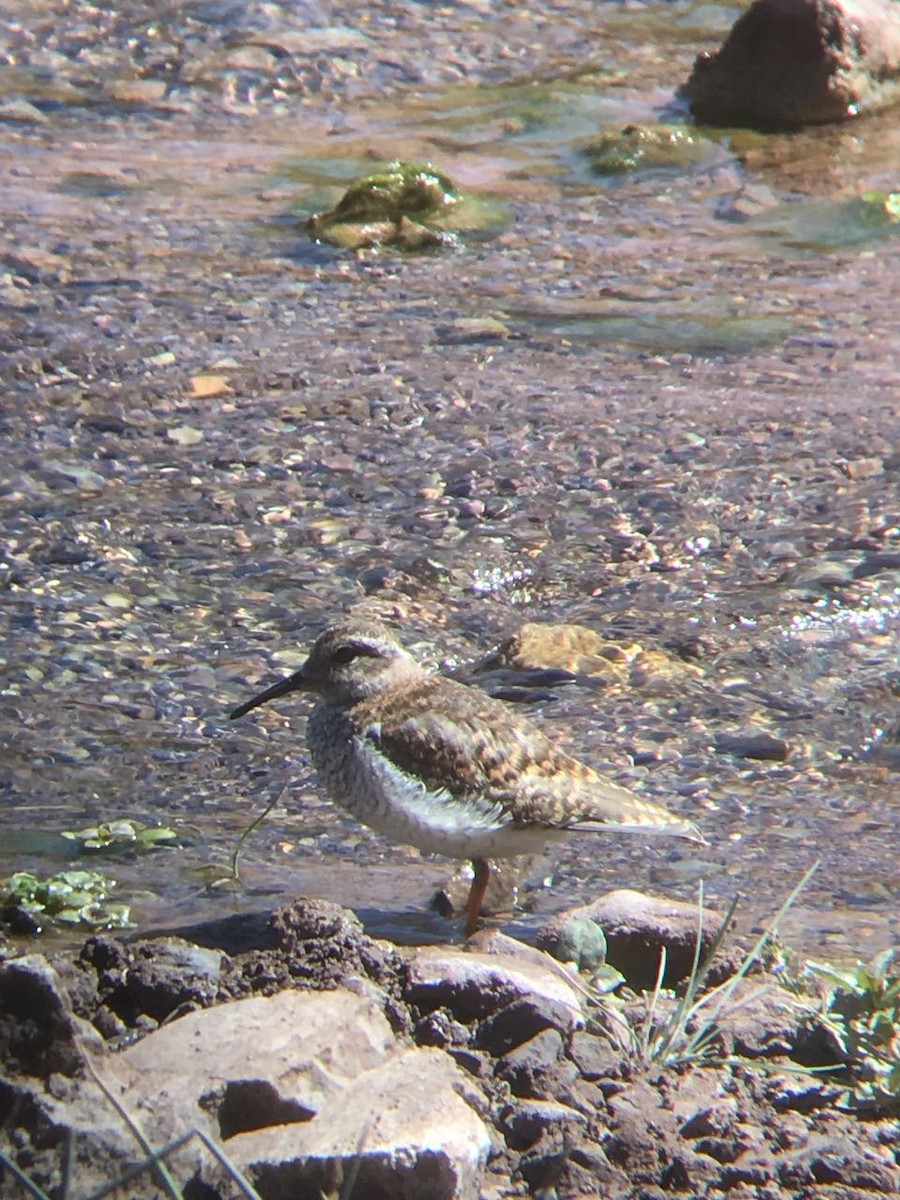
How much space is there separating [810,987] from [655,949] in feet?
1.48

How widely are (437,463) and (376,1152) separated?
19.2ft

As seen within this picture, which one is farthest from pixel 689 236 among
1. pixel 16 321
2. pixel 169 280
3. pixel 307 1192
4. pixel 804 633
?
pixel 307 1192

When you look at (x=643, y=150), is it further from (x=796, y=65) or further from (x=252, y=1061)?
(x=252, y=1061)

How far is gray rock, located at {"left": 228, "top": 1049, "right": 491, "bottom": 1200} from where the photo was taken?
12.0ft

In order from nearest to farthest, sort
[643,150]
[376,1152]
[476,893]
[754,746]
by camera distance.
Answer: [376,1152] → [476,893] → [754,746] → [643,150]

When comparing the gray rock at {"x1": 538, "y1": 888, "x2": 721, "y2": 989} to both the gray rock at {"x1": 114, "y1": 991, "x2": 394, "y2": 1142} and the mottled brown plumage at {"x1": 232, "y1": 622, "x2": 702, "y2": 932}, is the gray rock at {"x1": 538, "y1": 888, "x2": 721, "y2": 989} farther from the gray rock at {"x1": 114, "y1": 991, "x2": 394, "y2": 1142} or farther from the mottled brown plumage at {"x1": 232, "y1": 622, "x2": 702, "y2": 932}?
the gray rock at {"x1": 114, "y1": 991, "x2": 394, "y2": 1142}

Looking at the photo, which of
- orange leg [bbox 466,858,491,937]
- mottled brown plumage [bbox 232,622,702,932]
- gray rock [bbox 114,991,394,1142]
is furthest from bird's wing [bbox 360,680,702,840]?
gray rock [bbox 114,991,394,1142]

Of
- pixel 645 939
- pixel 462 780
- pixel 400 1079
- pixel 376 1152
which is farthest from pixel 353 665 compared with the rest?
pixel 376 1152

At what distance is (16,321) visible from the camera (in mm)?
10609

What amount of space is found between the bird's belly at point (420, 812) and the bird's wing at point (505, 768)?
0.13ft

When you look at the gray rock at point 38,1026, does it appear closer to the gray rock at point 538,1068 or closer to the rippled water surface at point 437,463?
the gray rock at point 538,1068

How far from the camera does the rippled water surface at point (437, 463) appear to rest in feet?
21.6

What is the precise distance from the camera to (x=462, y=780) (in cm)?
600

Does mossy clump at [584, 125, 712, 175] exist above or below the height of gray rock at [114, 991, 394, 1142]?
below
